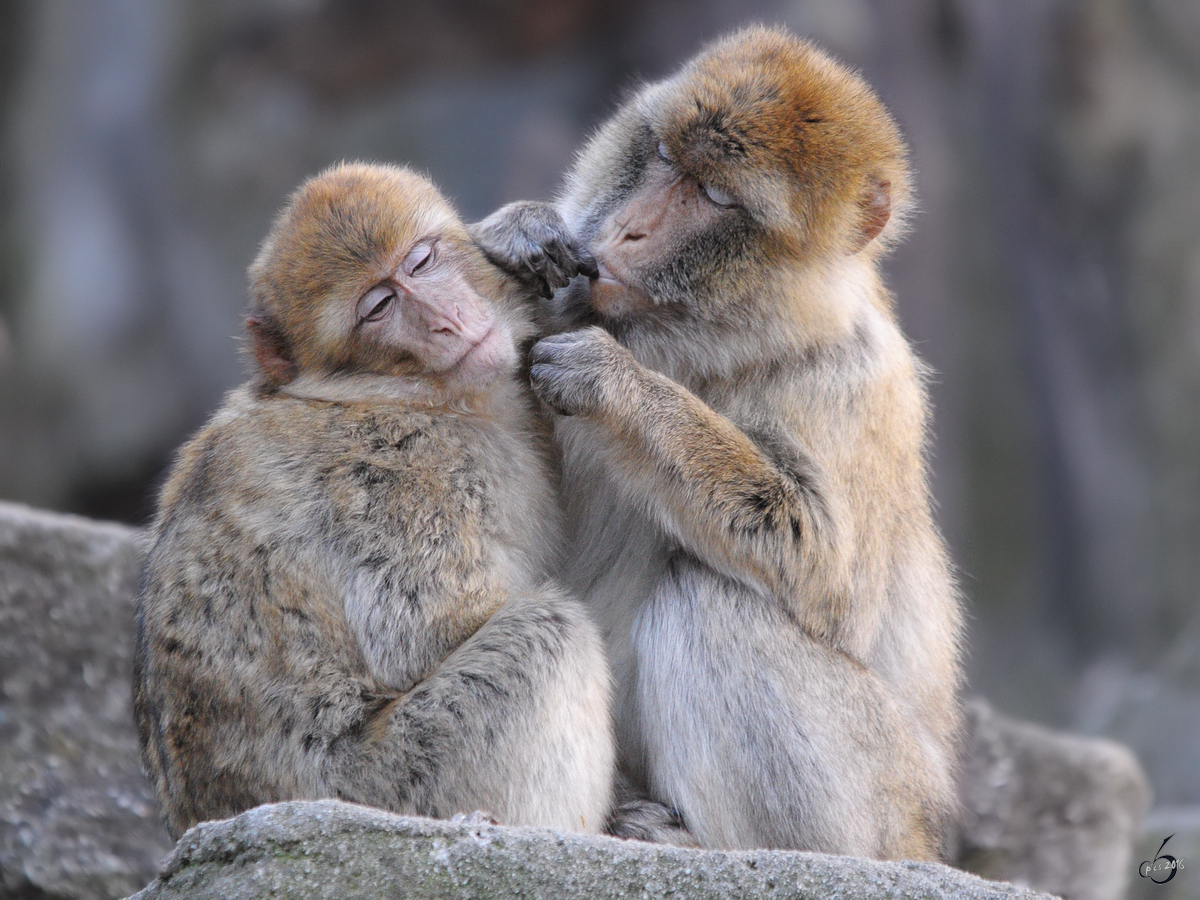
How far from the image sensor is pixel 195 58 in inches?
528

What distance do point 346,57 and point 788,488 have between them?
1114 centimetres

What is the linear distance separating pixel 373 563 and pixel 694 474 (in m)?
0.90

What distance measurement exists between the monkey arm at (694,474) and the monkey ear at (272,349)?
734 mm

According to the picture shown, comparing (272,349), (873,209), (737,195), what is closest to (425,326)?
(272,349)

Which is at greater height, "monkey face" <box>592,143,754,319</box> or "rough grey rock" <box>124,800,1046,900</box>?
"monkey face" <box>592,143,754,319</box>

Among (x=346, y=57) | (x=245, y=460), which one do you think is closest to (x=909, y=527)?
(x=245, y=460)

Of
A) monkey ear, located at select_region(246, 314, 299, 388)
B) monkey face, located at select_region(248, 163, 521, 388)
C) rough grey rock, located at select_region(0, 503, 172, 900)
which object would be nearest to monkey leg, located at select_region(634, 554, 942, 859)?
monkey face, located at select_region(248, 163, 521, 388)

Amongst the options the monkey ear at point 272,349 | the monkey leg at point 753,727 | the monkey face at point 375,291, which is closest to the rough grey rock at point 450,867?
the monkey leg at point 753,727

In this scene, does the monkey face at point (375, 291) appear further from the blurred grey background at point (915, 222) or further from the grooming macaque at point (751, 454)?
the blurred grey background at point (915, 222)

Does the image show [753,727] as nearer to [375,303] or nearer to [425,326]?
[425,326]

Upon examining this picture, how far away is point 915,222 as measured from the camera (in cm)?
1168

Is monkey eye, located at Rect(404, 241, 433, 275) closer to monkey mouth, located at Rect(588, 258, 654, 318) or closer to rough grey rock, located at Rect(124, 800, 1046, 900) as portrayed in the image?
monkey mouth, located at Rect(588, 258, 654, 318)

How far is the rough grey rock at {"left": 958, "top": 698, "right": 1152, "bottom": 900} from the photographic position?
6078 millimetres

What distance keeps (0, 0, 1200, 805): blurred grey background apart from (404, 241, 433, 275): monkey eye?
777 cm
